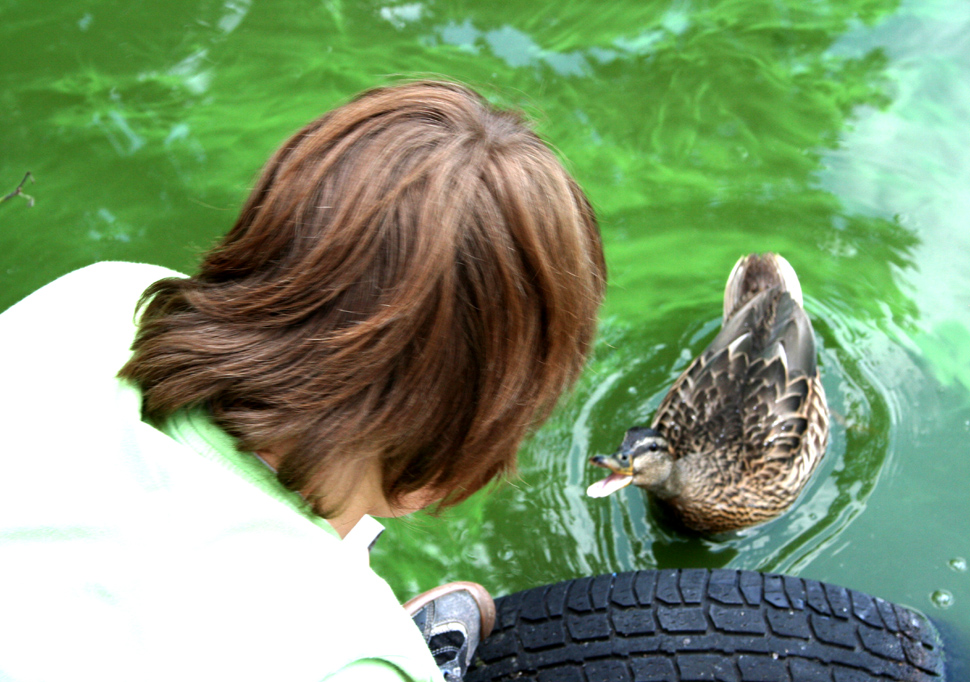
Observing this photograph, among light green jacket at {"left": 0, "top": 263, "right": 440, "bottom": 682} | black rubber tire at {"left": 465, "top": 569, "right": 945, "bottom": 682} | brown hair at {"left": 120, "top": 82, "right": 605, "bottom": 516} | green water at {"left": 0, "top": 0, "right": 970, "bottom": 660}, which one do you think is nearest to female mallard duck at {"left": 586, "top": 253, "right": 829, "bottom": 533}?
green water at {"left": 0, "top": 0, "right": 970, "bottom": 660}

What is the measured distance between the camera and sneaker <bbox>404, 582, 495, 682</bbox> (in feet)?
6.26

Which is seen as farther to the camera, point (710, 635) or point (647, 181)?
point (647, 181)

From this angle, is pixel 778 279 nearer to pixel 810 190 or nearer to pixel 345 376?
pixel 810 190

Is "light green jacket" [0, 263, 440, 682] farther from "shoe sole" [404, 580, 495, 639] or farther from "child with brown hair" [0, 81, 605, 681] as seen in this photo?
"shoe sole" [404, 580, 495, 639]

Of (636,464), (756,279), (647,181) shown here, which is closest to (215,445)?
(636,464)

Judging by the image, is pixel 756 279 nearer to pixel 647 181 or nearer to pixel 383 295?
pixel 647 181

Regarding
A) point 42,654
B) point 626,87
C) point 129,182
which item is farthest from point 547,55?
point 42,654

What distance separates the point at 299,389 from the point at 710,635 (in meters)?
1.26

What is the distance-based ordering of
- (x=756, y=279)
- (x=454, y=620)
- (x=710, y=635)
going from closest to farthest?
(x=710, y=635) → (x=454, y=620) → (x=756, y=279)

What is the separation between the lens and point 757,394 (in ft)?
8.78

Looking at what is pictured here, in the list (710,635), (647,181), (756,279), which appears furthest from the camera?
(647,181)

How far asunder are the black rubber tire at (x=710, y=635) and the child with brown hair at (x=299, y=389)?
0.89m

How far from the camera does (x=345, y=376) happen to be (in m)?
1.06

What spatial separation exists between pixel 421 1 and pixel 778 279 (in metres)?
1.93
